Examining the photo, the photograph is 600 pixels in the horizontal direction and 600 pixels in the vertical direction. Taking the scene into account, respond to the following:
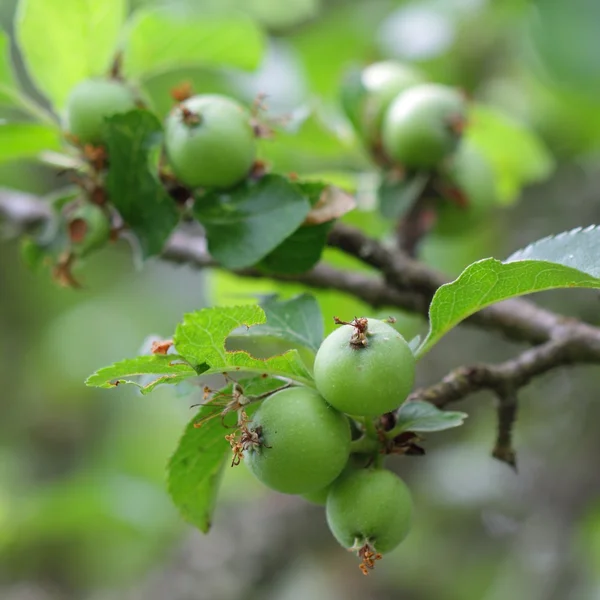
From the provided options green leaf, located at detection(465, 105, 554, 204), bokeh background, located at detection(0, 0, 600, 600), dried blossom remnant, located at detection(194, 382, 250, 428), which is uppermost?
dried blossom remnant, located at detection(194, 382, 250, 428)

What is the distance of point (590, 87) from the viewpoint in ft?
6.68

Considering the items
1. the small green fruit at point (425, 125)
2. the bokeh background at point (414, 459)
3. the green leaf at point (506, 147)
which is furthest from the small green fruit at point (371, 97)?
the bokeh background at point (414, 459)

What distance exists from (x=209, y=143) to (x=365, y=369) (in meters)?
0.39

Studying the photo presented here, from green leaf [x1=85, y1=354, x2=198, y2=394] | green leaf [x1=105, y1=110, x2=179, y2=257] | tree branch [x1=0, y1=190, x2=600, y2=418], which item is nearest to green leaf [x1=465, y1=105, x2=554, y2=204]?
tree branch [x1=0, y1=190, x2=600, y2=418]

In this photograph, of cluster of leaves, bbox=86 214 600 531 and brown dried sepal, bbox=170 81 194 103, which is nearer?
cluster of leaves, bbox=86 214 600 531

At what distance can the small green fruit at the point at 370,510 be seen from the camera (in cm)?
82

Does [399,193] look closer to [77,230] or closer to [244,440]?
[77,230]

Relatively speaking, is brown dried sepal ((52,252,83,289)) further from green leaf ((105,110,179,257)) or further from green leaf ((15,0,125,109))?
green leaf ((15,0,125,109))

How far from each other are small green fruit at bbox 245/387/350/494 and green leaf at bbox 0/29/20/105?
2.26 ft

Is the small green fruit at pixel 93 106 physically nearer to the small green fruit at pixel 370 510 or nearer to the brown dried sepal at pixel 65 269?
the brown dried sepal at pixel 65 269

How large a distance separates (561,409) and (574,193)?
67 cm

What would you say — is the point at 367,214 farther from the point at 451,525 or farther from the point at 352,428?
the point at 451,525

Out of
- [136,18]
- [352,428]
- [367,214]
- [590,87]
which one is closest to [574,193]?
[590,87]

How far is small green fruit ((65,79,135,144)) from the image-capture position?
3.60 ft
